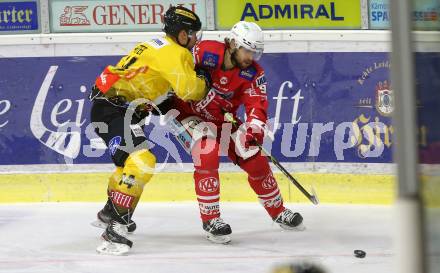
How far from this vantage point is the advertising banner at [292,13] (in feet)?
19.1

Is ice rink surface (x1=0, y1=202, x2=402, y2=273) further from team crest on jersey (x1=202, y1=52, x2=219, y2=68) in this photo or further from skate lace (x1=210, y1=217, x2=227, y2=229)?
team crest on jersey (x1=202, y1=52, x2=219, y2=68)

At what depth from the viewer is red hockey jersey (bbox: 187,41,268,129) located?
4.92 metres

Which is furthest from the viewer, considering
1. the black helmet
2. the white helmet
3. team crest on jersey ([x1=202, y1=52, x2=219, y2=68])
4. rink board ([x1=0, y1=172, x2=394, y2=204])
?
rink board ([x1=0, y1=172, x2=394, y2=204])

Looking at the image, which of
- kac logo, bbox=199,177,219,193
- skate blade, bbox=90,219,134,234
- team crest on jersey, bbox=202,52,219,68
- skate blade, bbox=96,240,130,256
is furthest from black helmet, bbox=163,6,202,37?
skate blade, bbox=90,219,134,234

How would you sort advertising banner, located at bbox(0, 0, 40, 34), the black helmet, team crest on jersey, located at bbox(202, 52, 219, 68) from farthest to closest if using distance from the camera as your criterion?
advertising banner, located at bbox(0, 0, 40, 34) < team crest on jersey, located at bbox(202, 52, 219, 68) < the black helmet

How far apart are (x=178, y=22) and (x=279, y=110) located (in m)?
1.43

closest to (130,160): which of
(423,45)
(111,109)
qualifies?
(111,109)

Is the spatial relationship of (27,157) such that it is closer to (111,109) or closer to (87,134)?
(87,134)

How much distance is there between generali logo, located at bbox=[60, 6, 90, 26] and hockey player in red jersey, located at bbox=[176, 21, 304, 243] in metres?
1.22

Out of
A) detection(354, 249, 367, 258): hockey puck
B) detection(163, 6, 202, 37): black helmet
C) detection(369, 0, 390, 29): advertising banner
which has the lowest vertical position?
detection(354, 249, 367, 258): hockey puck

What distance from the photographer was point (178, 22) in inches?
185

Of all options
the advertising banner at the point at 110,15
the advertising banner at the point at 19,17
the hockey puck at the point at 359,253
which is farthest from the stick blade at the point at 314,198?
the advertising banner at the point at 19,17

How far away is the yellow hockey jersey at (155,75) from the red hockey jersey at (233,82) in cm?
21

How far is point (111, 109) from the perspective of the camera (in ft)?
15.8
